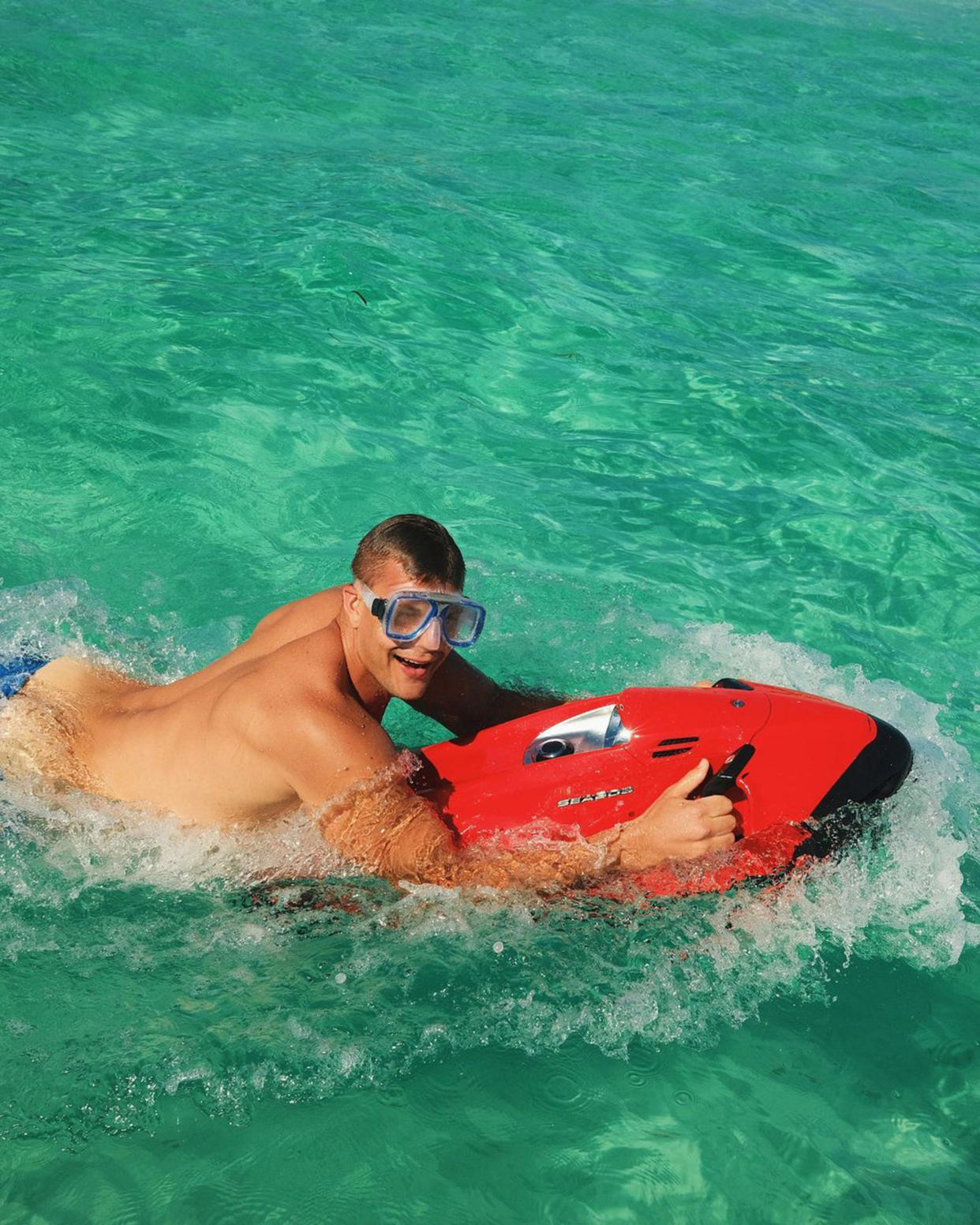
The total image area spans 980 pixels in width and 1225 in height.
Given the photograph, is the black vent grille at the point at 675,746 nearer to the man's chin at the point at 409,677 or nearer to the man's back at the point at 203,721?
the man's chin at the point at 409,677

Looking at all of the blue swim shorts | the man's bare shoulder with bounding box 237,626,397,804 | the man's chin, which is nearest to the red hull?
the man's chin

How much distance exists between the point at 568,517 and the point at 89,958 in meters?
3.67

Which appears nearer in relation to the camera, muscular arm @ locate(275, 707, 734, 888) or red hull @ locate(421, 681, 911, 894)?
muscular arm @ locate(275, 707, 734, 888)

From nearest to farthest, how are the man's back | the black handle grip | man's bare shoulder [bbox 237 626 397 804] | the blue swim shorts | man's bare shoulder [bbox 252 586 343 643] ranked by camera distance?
man's bare shoulder [bbox 237 626 397 804]
the man's back
the black handle grip
man's bare shoulder [bbox 252 586 343 643]
the blue swim shorts

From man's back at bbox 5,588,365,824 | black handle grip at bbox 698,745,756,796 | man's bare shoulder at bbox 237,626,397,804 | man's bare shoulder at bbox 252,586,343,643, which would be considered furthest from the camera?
man's bare shoulder at bbox 252,586,343,643

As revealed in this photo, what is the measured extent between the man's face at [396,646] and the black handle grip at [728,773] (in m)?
0.88

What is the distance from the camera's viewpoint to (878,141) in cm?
1294

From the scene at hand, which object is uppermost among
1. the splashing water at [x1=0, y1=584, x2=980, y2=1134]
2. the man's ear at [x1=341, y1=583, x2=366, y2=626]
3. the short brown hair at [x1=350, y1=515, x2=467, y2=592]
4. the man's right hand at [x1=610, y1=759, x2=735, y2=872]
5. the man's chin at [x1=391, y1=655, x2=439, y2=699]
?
the short brown hair at [x1=350, y1=515, x2=467, y2=592]

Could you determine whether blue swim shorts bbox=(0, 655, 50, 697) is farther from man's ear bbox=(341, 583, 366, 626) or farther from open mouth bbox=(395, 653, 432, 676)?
open mouth bbox=(395, 653, 432, 676)

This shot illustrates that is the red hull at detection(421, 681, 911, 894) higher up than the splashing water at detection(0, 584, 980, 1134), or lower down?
higher up

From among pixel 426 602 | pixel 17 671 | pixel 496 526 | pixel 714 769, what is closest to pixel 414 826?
pixel 426 602

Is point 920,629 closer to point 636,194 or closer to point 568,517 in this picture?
point 568,517

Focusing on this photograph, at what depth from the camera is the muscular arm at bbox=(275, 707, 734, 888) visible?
11.4 ft

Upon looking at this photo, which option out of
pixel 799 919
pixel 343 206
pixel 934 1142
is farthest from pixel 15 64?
pixel 934 1142
